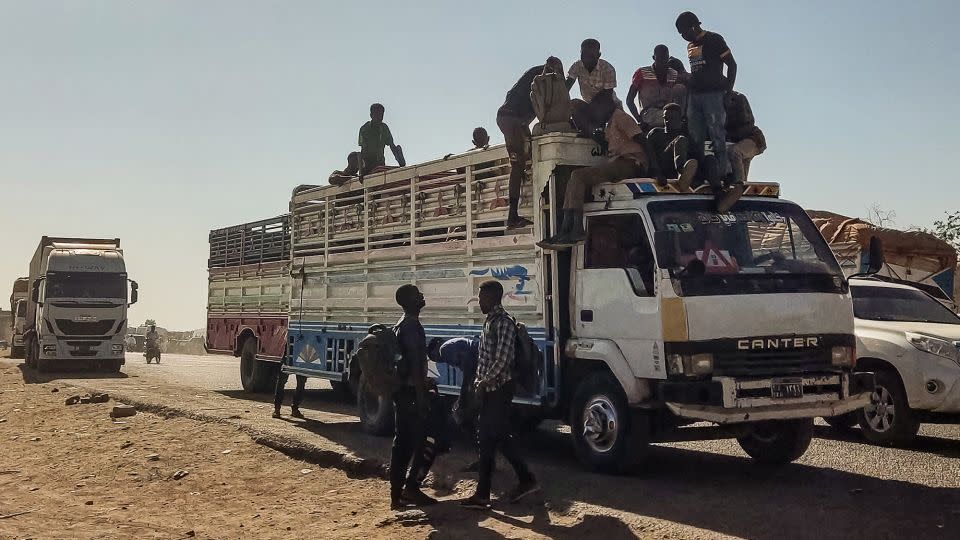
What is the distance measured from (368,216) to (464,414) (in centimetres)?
499

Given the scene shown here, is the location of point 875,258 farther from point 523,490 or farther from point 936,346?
point 523,490

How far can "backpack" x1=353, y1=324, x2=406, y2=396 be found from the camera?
6949 millimetres

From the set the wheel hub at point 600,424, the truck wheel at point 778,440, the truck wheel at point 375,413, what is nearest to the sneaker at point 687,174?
the wheel hub at point 600,424

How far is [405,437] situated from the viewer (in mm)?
7180

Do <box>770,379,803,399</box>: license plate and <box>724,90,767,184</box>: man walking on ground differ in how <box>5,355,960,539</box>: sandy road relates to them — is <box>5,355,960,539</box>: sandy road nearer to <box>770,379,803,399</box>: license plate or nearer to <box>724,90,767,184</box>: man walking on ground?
<box>770,379,803,399</box>: license plate

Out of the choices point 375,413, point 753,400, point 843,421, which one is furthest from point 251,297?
point 753,400

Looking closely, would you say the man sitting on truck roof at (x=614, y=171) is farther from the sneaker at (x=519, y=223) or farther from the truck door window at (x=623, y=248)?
the sneaker at (x=519, y=223)

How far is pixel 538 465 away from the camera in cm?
880

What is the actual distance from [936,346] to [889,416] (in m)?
0.83

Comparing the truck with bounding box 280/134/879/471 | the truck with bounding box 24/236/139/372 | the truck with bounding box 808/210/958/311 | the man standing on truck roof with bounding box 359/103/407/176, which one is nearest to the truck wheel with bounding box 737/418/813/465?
the truck with bounding box 280/134/879/471

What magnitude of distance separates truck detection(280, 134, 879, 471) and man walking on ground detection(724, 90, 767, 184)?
0.42 meters

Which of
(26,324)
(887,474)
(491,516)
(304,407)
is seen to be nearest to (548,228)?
(491,516)

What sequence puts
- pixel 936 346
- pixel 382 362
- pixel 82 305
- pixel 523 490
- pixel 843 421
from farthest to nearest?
pixel 82 305
pixel 843 421
pixel 936 346
pixel 523 490
pixel 382 362

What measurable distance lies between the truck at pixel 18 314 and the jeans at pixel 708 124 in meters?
27.2
